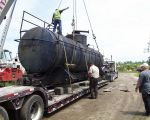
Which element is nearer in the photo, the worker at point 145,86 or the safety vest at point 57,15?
the worker at point 145,86

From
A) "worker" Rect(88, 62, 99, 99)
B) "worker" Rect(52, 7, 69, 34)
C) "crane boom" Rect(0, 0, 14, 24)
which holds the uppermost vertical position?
"worker" Rect(52, 7, 69, 34)

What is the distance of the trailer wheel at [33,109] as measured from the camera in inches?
317

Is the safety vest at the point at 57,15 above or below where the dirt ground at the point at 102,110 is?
above

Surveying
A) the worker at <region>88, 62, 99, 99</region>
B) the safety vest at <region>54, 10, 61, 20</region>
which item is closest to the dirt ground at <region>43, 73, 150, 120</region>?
the worker at <region>88, 62, 99, 99</region>

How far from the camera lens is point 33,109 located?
874cm

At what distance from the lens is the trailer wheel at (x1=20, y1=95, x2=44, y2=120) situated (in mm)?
8055

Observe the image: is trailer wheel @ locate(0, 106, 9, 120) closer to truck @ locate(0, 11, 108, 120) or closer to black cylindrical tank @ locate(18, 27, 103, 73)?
truck @ locate(0, 11, 108, 120)

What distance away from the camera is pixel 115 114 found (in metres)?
10.1

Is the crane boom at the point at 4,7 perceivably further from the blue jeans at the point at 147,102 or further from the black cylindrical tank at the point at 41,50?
the blue jeans at the point at 147,102

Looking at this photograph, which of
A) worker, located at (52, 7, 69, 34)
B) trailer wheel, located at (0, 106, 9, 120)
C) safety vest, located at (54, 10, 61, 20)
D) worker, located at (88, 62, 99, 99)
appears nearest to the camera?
trailer wheel, located at (0, 106, 9, 120)

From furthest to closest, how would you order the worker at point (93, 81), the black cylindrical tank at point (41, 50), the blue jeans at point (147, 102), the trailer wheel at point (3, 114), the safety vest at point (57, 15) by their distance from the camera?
1. the safety vest at point (57, 15)
2. the worker at point (93, 81)
3. the black cylindrical tank at point (41, 50)
4. the blue jeans at point (147, 102)
5. the trailer wheel at point (3, 114)

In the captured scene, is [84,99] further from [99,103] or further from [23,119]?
[23,119]

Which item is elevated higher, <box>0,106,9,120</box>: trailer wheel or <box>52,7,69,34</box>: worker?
<box>52,7,69,34</box>: worker

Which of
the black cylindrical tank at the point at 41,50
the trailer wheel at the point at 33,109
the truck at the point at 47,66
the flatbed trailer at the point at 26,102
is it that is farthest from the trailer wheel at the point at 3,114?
the black cylindrical tank at the point at 41,50
